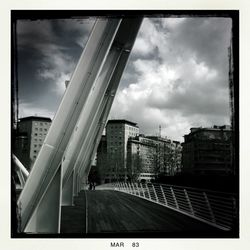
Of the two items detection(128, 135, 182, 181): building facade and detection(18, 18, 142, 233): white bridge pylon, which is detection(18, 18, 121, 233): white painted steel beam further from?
detection(128, 135, 182, 181): building facade

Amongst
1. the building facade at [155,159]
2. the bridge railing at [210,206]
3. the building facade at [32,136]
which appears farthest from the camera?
the building facade at [155,159]

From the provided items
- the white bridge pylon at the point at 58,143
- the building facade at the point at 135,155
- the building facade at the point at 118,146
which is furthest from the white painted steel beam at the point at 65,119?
the building facade at the point at 118,146

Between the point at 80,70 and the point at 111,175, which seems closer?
the point at 80,70

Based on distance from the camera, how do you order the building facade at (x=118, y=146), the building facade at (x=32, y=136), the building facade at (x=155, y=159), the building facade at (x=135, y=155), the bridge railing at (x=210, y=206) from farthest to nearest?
the building facade at (x=118, y=146)
the building facade at (x=135, y=155)
the building facade at (x=155, y=159)
the bridge railing at (x=210, y=206)
the building facade at (x=32, y=136)

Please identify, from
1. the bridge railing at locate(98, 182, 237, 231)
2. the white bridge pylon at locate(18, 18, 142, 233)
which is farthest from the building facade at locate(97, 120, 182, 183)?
the white bridge pylon at locate(18, 18, 142, 233)

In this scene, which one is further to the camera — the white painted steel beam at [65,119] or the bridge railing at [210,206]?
the bridge railing at [210,206]

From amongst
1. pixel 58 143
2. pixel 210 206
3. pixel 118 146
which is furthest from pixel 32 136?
pixel 118 146

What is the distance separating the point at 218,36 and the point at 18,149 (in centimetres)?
229

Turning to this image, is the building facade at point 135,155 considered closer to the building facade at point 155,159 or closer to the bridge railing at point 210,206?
the building facade at point 155,159

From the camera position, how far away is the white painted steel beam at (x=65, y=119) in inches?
134

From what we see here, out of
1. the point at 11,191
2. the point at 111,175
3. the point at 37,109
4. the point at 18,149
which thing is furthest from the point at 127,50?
the point at 111,175
